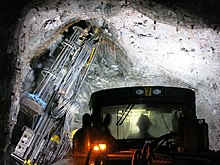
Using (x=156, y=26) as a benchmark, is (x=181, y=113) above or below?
below

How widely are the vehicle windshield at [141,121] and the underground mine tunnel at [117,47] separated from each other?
4.27ft

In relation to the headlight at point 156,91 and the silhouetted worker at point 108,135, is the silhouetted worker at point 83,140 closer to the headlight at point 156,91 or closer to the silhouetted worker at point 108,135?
the silhouetted worker at point 108,135

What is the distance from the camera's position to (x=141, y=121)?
4.36 m

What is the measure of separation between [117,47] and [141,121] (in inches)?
125

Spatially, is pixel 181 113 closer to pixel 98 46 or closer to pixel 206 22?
pixel 206 22

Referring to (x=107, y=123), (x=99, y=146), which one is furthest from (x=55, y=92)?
(x=99, y=146)

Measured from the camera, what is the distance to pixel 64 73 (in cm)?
743

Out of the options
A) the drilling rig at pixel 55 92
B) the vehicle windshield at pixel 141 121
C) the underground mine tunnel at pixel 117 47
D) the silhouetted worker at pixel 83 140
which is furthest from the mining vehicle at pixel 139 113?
the drilling rig at pixel 55 92

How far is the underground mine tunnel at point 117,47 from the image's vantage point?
4188 mm

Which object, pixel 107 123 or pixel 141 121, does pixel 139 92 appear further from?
pixel 107 123

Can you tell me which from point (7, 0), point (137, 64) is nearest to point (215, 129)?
point (137, 64)

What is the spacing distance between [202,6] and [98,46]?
3.74 metres

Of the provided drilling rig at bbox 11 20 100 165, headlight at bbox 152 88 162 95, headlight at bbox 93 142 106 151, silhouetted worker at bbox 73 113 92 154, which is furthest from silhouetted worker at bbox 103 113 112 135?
drilling rig at bbox 11 20 100 165

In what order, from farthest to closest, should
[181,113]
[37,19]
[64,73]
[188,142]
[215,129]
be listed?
1. [215,129]
2. [64,73]
3. [37,19]
4. [181,113]
5. [188,142]
